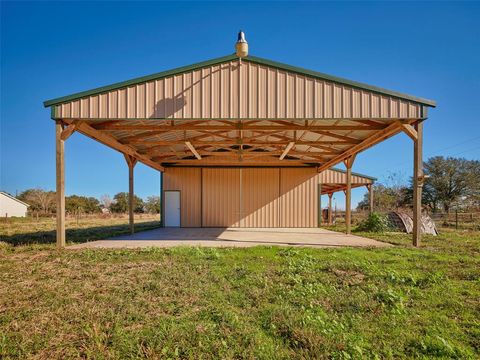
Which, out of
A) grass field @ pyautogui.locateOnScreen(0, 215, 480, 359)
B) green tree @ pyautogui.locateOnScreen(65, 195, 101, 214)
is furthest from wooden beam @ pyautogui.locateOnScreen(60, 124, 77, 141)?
green tree @ pyautogui.locateOnScreen(65, 195, 101, 214)

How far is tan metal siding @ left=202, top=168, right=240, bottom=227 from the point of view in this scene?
1442 cm

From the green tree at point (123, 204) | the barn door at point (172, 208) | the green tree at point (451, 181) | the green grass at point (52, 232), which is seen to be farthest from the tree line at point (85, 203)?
the green tree at point (451, 181)

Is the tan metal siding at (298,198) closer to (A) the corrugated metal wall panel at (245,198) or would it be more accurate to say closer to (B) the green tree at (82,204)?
(A) the corrugated metal wall panel at (245,198)

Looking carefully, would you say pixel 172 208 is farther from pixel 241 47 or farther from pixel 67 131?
pixel 241 47

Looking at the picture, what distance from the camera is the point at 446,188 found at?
2986 centimetres

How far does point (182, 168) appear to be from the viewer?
14680mm

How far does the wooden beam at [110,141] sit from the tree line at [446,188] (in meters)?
24.3

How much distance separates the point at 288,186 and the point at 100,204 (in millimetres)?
46100

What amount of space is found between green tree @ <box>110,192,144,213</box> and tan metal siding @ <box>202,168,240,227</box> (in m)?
32.6

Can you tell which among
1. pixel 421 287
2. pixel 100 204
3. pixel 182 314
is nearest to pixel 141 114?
pixel 182 314

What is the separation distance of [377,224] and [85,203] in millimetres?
44849

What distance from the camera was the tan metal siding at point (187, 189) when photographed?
1448cm

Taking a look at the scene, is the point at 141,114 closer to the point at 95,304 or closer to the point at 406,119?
the point at 95,304

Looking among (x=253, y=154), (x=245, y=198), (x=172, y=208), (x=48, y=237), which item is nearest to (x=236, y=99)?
(x=253, y=154)
